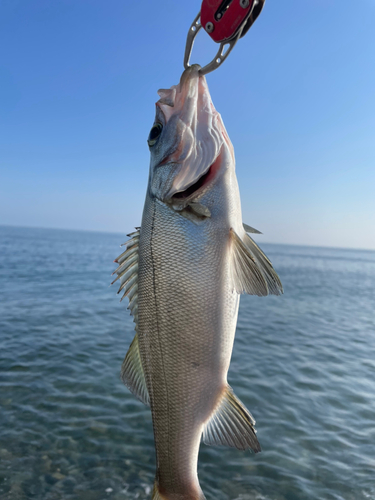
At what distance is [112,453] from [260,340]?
7.51 m

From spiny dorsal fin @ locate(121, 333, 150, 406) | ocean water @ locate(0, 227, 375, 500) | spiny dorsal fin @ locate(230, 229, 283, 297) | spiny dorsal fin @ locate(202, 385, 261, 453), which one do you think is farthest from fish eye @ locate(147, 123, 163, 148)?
ocean water @ locate(0, 227, 375, 500)

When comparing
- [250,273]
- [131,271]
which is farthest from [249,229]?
[131,271]

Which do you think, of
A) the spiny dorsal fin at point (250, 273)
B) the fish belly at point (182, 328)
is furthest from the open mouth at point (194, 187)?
the spiny dorsal fin at point (250, 273)

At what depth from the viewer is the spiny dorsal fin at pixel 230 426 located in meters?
2.23

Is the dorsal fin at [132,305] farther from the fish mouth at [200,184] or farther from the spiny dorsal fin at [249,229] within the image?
the spiny dorsal fin at [249,229]

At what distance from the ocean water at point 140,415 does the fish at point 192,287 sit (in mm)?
3160

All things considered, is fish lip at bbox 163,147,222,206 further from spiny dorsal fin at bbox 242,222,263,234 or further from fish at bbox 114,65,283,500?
spiny dorsal fin at bbox 242,222,263,234

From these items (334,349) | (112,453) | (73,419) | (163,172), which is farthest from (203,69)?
(334,349)

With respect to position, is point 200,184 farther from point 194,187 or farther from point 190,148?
point 190,148

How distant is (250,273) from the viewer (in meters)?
2.20

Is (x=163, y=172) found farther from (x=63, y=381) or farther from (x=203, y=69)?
(x=63, y=381)

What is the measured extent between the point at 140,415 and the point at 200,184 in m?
5.57

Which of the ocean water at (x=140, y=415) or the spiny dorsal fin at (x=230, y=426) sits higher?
the spiny dorsal fin at (x=230, y=426)

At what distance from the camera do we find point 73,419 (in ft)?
19.8
